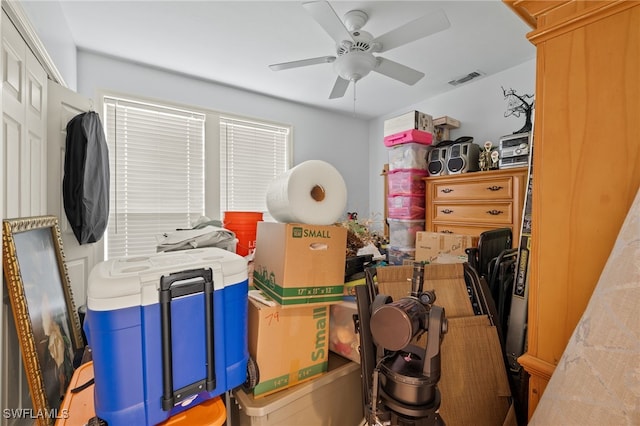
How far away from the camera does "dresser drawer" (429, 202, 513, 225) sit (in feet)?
8.78

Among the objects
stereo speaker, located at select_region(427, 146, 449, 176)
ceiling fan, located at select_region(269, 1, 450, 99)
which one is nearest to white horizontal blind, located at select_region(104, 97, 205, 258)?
ceiling fan, located at select_region(269, 1, 450, 99)

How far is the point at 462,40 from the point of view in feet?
8.11

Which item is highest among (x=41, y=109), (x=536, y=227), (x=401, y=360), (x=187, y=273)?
(x=41, y=109)

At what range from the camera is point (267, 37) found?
245 cm

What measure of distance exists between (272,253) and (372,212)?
3.57 m

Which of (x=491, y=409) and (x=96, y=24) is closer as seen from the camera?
(x=491, y=409)

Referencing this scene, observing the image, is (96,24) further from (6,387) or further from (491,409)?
(491,409)

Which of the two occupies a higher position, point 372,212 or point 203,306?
point 372,212

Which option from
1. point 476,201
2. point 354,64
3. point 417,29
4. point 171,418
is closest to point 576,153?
point 171,418

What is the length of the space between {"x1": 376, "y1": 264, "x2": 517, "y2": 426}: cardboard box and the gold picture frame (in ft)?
4.05

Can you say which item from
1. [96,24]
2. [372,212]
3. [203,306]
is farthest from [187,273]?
[372,212]

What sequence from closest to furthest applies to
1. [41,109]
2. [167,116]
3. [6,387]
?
[6,387] → [41,109] → [167,116]

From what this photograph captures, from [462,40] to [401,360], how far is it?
2772 millimetres

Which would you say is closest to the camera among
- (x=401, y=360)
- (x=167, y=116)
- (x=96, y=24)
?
(x=401, y=360)
